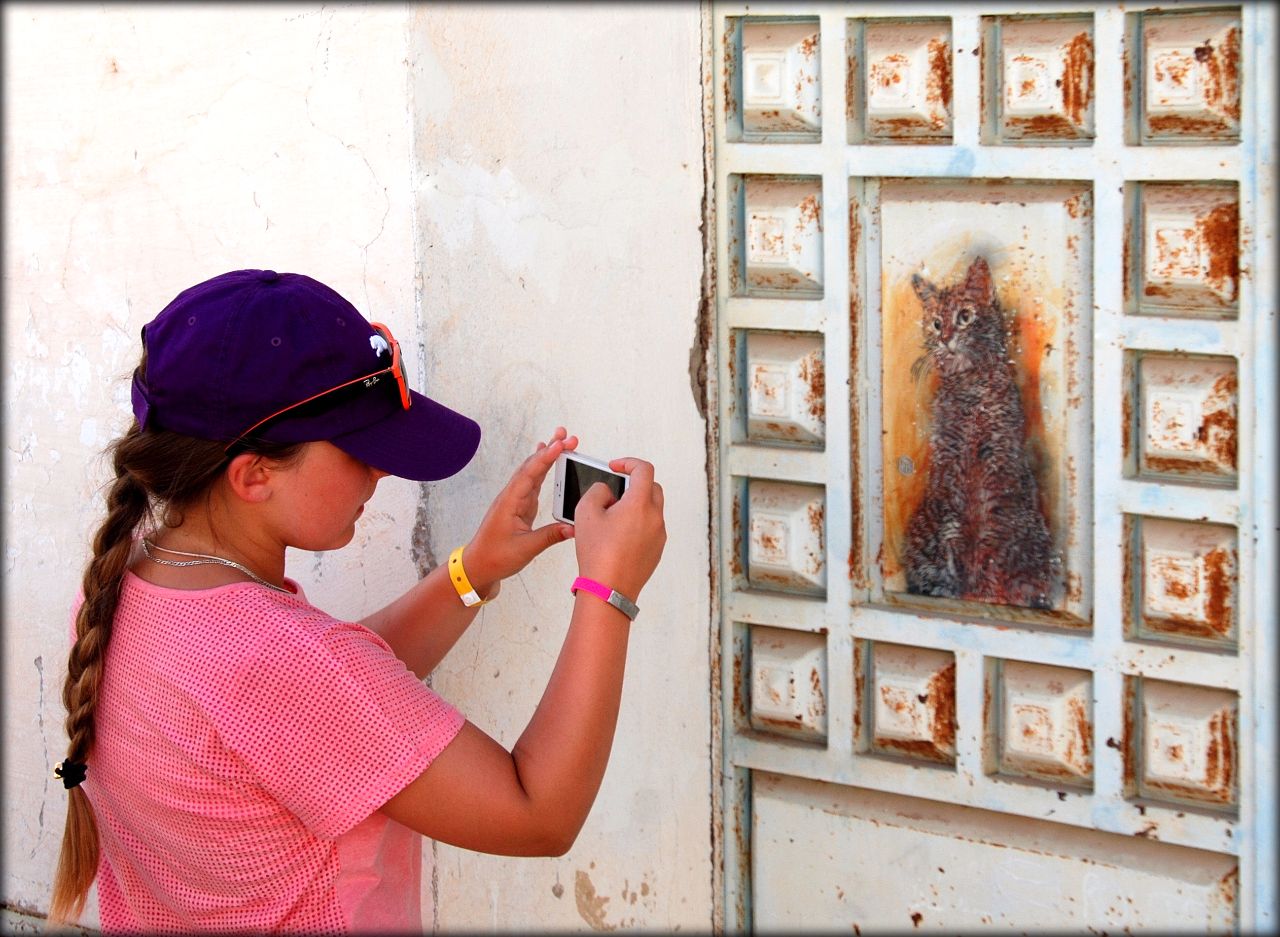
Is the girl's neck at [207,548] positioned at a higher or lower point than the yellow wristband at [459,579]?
higher

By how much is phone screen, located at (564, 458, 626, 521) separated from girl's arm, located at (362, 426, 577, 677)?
0.15 feet

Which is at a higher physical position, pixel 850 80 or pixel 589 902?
pixel 850 80

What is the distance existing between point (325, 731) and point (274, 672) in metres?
0.10

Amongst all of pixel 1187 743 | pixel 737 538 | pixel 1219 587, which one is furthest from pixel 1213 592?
pixel 737 538

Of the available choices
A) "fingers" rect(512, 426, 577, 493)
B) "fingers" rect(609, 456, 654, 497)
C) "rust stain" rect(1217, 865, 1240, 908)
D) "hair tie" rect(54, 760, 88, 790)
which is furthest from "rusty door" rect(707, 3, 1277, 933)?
"hair tie" rect(54, 760, 88, 790)

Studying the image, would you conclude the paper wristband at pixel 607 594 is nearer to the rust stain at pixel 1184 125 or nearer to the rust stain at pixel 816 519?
the rust stain at pixel 816 519

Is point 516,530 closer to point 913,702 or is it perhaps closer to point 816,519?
point 816,519

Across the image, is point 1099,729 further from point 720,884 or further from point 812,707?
point 720,884

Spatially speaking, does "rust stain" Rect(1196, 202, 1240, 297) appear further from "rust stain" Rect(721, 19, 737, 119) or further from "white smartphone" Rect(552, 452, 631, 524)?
"white smartphone" Rect(552, 452, 631, 524)

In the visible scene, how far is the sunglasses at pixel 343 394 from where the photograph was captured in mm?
1888

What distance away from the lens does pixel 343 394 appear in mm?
1932

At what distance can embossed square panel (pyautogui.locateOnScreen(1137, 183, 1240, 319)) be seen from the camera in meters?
2.19

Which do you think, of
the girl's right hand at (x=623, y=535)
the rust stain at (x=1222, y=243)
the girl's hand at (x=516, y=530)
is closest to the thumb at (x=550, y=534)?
the girl's hand at (x=516, y=530)

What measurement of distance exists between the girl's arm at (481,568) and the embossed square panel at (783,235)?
490 millimetres
